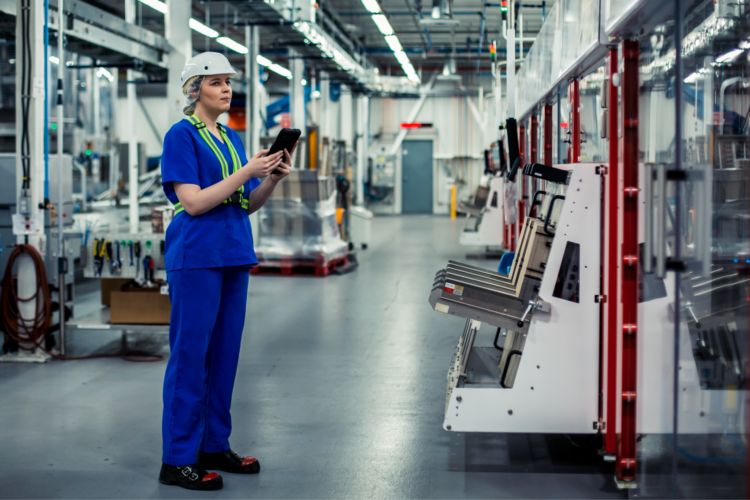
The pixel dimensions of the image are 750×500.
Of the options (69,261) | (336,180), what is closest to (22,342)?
(69,261)

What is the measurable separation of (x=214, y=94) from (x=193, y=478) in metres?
1.59

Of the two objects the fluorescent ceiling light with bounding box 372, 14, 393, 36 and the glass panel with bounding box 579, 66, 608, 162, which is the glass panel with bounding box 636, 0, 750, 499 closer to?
the glass panel with bounding box 579, 66, 608, 162

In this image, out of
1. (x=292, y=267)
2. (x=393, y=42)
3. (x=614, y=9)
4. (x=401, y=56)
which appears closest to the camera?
(x=614, y=9)

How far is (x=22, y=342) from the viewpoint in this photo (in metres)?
5.09

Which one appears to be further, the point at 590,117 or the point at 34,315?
the point at 590,117

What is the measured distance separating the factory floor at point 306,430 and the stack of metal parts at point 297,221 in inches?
116

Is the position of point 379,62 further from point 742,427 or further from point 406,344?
point 742,427

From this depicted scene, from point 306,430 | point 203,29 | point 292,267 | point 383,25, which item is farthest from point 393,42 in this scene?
point 306,430

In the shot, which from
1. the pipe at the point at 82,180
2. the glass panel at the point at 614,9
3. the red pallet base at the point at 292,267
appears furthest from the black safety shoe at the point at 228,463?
the pipe at the point at 82,180

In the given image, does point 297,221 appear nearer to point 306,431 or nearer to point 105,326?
point 105,326

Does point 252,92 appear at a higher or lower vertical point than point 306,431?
higher

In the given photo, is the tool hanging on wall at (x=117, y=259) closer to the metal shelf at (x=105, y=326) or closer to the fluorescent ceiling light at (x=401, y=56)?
the metal shelf at (x=105, y=326)

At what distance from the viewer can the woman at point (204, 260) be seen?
9.01 feet

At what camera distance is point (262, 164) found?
274 cm
